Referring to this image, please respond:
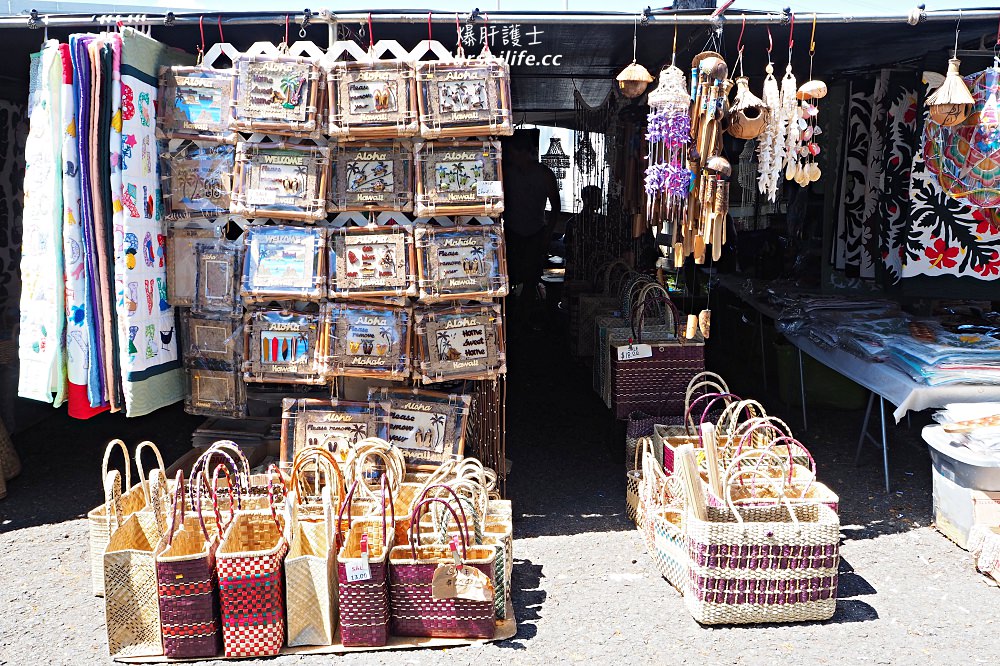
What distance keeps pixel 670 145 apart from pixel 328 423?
7.26 ft

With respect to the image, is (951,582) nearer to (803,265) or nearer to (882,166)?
(882,166)

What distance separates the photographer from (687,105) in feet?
13.6

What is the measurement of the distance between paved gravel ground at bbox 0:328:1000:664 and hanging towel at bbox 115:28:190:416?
91 cm

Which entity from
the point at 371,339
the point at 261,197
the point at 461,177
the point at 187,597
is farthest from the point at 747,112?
the point at 187,597

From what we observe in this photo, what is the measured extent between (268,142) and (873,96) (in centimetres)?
423

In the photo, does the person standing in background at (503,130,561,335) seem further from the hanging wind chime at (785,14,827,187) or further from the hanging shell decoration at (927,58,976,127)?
the hanging shell decoration at (927,58,976,127)

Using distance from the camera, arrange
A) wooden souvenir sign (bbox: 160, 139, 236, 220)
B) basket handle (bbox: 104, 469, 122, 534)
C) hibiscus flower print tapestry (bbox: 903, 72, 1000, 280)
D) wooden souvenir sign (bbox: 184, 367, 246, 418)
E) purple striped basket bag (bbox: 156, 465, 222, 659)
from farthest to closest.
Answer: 1. hibiscus flower print tapestry (bbox: 903, 72, 1000, 280)
2. wooden souvenir sign (bbox: 184, 367, 246, 418)
3. wooden souvenir sign (bbox: 160, 139, 236, 220)
4. basket handle (bbox: 104, 469, 122, 534)
5. purple striped basket bag (bbox: 156, 465, 222, 659)

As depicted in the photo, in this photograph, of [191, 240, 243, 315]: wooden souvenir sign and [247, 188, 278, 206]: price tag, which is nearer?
[247, 188, 278, 206]: price tag

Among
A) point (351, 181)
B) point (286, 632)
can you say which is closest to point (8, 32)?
point (351, 181)

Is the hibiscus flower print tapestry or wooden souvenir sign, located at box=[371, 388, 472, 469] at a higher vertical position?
the hibiscus flower print tapestry

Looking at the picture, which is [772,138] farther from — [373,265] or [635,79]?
[373,265]

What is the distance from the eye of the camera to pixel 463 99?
4051 millimetres

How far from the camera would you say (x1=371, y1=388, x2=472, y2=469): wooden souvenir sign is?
4.21 metres

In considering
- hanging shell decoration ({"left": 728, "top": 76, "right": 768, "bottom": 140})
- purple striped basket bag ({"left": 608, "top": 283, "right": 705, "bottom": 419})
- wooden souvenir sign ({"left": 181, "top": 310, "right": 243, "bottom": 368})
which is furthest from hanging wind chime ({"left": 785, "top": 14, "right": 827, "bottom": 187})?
wooden souvenir sign ({"left": 181, "top": 310, "right": 243, "bottom": 368})
